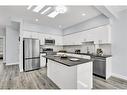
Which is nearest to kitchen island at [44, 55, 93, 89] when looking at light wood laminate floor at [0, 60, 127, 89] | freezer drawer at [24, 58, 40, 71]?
light wood laminate floor at [0, 60, 127, 89]

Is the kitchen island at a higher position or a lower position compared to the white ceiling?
lower

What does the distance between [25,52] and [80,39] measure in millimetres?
3205

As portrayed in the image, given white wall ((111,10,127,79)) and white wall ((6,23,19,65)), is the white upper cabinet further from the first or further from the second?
white wall ((111,10,127,79))

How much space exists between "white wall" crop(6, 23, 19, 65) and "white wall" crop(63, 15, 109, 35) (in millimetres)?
4112

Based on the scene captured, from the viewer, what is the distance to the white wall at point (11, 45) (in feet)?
19.1

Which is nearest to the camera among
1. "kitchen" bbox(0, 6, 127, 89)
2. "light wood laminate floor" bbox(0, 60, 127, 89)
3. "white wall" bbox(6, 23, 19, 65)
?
"kitchen" bbox(0, 6, 127, 89)

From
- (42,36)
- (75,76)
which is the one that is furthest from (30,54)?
(75,76)

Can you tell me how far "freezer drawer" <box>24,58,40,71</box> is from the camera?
4.17m

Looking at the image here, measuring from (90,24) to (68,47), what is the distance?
2.68m

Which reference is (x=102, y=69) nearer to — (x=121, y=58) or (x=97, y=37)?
(x=121, y=58)

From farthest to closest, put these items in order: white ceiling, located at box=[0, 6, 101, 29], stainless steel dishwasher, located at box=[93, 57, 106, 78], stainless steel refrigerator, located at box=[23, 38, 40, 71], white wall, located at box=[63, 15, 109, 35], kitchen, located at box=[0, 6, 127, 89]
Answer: stainless steel refrigerator, located at box=[23, 38, 40, 71]
white wall, located at box=[63, 15, 109, 35]
stainless steel dishwasher, located at box=[93, 57, 106, 78]
white ceiling, located at box=[0, 6, 101, 29]
kitchen, located at box=[0, 6, 127, 89]

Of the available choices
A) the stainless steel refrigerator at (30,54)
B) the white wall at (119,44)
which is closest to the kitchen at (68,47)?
the stainless steel refrigerator at (30,54)

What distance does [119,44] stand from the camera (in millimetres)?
3369
